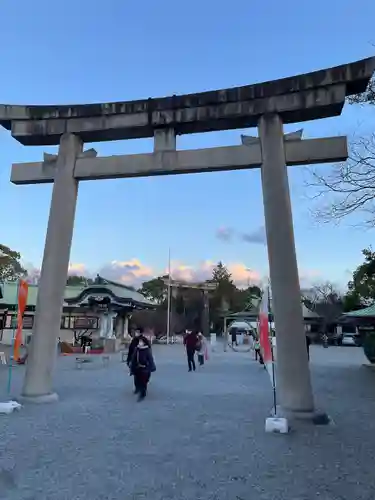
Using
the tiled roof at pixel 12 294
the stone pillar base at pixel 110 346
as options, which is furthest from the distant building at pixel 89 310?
the stone pillar base at pixel 110 346

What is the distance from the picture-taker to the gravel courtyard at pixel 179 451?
4191 mm

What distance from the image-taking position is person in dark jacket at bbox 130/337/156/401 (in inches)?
378

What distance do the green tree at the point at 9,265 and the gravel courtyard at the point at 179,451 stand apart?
27986 millimetres

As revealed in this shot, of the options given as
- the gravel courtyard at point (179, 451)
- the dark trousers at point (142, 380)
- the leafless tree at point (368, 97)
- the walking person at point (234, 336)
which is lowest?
the gravel courtyard at point (179, 451)

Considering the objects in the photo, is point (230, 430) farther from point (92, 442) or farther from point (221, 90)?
point (221, 90)

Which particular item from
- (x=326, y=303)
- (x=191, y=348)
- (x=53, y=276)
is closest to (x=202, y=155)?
(x=53, y=276)

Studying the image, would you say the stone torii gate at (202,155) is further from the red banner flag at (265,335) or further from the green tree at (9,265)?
the green tree at (9,265)

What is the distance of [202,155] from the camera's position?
30.0 feet

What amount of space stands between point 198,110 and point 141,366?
5889 millimetres

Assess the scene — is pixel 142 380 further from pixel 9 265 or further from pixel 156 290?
pixel 156 290

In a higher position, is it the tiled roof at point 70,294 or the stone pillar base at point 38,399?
the tiled roof at point 70,294

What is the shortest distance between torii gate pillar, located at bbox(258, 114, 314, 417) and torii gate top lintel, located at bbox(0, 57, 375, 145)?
481 mm

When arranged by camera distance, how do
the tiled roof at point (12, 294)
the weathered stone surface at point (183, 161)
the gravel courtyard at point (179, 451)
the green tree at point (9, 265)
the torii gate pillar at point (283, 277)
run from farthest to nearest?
the green tree at point (9, 265) < the tiled roof at point (12, 294) < the weathered stone surface at point (183, 161) < the torii gate pillar at point (283, 277) < the gravel courtyard at point (179, 451)

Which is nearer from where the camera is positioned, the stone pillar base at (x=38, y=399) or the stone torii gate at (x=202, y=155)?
the stone torii gate at (x=202, y=155)
